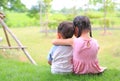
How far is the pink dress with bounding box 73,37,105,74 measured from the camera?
4.09 metres

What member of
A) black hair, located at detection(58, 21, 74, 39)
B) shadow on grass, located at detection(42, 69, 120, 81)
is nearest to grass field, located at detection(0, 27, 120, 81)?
shadow on grass, located at detection(42, 69, 120, 81)

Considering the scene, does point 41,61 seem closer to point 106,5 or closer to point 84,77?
point 84,77

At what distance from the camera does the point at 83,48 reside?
4086mm

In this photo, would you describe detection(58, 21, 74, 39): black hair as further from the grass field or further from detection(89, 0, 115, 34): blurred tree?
detection(89, 0, 115, 34): blurred tree

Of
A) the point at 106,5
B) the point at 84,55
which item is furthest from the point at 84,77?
the point at 106,5

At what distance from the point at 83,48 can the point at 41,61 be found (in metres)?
5.91

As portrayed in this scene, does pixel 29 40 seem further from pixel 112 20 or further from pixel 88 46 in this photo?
pixel 88 46

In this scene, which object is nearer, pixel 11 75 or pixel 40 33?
pixel 11 75

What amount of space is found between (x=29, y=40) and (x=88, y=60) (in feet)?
34.9

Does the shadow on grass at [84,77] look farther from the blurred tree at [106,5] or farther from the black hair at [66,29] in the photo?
the blurred tree at [106,5]

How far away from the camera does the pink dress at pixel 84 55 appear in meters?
4.09

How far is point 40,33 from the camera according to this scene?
16859 millimetres

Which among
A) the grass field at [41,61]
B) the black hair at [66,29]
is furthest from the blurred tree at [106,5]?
the black hair at [66,29]

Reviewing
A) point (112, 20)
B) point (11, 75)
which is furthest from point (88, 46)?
point (112, 20)
